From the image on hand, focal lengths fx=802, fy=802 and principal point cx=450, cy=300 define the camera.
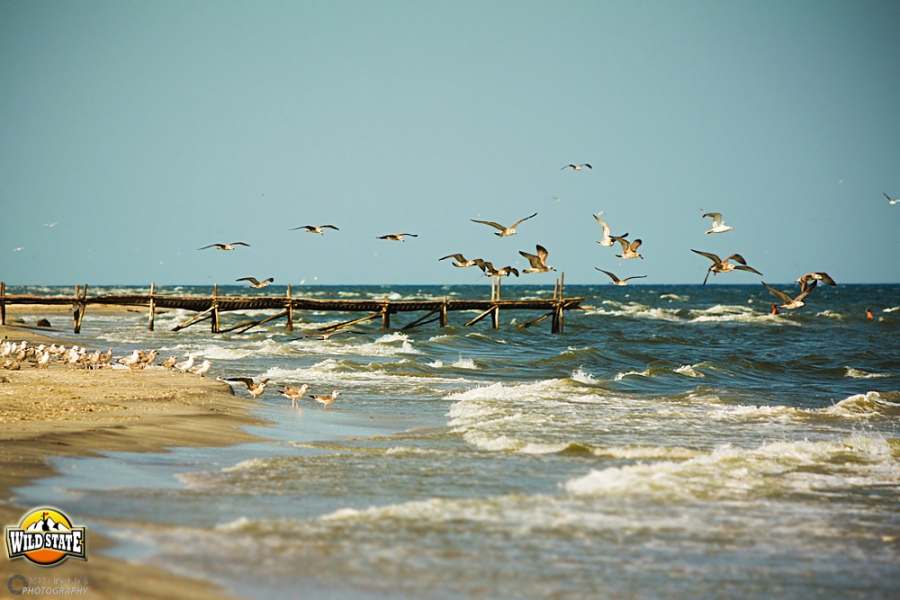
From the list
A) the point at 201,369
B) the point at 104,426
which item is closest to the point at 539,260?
the point at 201,369

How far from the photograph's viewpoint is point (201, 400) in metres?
12.9

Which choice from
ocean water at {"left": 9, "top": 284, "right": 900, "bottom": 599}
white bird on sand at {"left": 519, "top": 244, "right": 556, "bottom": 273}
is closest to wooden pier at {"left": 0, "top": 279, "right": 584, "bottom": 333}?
white bird on sand at {"left": 519, "top": 244, "right": 556, "bottom": 273}

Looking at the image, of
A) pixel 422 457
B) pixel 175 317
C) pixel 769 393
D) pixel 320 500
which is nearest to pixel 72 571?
pixel 320 500

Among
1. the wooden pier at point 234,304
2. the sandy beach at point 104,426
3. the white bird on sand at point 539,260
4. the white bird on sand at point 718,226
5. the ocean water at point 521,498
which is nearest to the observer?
the sandy beach at point 104,426

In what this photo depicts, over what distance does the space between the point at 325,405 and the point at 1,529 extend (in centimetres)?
887

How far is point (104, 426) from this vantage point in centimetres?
932

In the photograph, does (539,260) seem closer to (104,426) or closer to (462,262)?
(462,262)

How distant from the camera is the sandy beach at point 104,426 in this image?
14.4 feet

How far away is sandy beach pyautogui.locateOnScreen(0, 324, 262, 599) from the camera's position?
4.38 metres

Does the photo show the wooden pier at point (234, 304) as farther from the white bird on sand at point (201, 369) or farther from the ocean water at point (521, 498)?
the ocean water at point (521, 498)

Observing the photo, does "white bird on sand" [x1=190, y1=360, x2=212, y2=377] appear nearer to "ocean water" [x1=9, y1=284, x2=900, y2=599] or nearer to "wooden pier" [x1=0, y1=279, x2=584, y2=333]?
"ocean water" [x1=9, y1=284, x2=900, y2=599]

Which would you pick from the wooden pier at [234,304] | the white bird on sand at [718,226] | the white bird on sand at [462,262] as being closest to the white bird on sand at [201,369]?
the white bird on sand at [462,262]

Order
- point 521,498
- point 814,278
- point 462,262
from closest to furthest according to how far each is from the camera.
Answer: point 521,498
point 814,278
point 462,262

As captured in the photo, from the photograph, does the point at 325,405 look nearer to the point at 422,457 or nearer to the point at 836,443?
the point at 422,457
